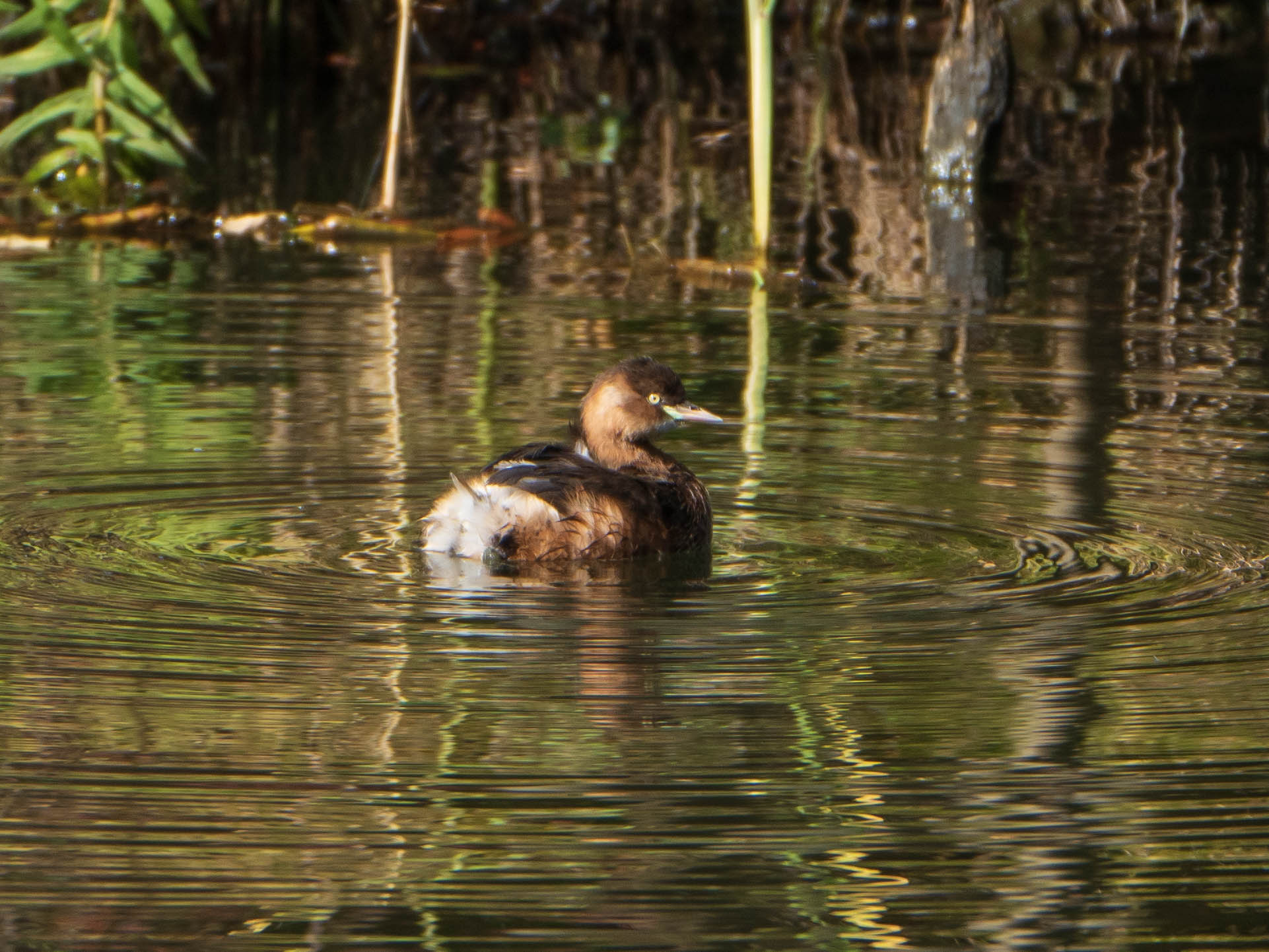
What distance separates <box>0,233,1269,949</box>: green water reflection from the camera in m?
3.84

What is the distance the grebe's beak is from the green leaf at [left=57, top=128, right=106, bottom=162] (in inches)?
244

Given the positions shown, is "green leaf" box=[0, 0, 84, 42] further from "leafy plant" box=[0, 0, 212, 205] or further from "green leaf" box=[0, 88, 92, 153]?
"green leaf" box=[0, 88, 92, 153]

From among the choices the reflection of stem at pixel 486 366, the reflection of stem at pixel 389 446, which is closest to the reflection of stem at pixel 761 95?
the reflection of stem at pixel 486 366

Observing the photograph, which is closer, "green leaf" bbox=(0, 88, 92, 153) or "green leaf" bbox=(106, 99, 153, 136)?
"green leaf" bbox=(0, 88, 92, 153)

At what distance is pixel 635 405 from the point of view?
22.6ft

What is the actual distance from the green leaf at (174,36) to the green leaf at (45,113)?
0.60m

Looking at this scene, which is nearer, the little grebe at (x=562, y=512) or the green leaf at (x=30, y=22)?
the little grebe at (x=562, y=512)

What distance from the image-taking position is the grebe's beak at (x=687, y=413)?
6918mm

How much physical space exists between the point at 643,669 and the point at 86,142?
8033mm

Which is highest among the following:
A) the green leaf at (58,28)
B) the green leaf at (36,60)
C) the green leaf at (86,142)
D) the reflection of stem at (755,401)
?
the green leaf at (58,28)

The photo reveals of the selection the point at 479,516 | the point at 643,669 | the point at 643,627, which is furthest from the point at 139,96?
the point at 643,669

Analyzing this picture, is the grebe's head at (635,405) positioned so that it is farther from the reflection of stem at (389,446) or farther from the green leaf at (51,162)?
the green leaf at (51,162)

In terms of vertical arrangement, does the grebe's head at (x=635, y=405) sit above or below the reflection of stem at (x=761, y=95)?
below

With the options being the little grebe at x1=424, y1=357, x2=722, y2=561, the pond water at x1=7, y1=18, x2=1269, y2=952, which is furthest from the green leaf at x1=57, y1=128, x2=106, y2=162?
the little grebe at x1=424, y1=357, x2=722, y2=561
